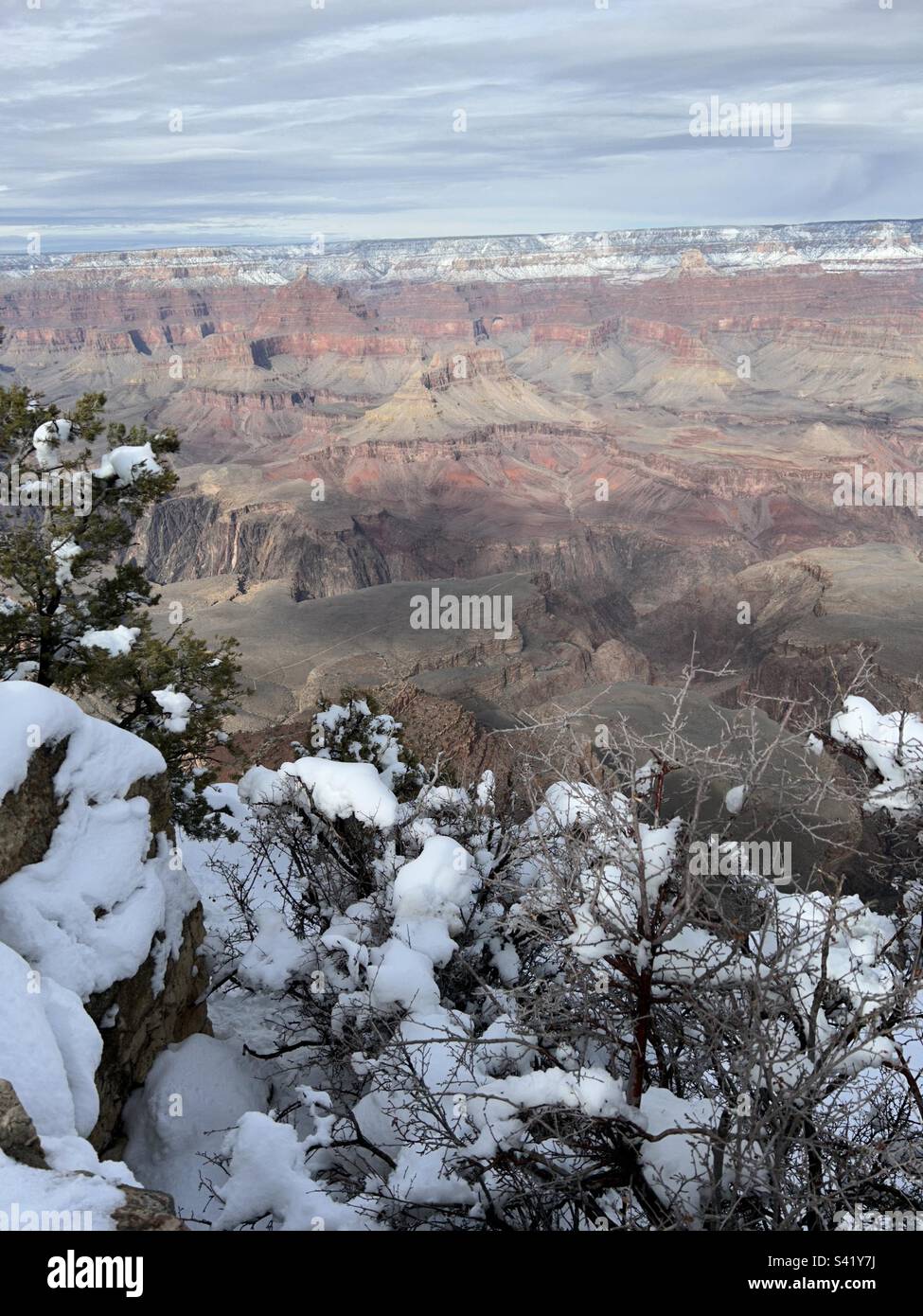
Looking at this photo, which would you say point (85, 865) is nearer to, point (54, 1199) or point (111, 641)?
point (54, 1199)

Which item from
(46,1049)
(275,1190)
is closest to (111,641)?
(46,1049)

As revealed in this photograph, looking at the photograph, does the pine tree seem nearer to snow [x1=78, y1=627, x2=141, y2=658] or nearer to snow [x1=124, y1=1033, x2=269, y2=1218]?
snow [x1=78, y1=627, x2=141, y2=658]

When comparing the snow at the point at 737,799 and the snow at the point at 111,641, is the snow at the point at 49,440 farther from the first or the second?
the snow at the point at 737,799

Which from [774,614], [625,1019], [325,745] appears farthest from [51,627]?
[774,614]

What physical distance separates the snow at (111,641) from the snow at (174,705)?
0.84m

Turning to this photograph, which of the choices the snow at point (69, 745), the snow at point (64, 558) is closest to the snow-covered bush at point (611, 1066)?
the snow at point (69, 745)

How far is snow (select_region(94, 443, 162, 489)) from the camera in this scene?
1514cm

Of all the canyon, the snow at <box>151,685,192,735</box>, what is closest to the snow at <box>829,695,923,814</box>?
the snow at <box>151,685,192,735</box>

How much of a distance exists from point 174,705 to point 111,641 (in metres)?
1.36

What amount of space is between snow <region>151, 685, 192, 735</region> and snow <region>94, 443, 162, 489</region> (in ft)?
11.2

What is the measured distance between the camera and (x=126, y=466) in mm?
15195
